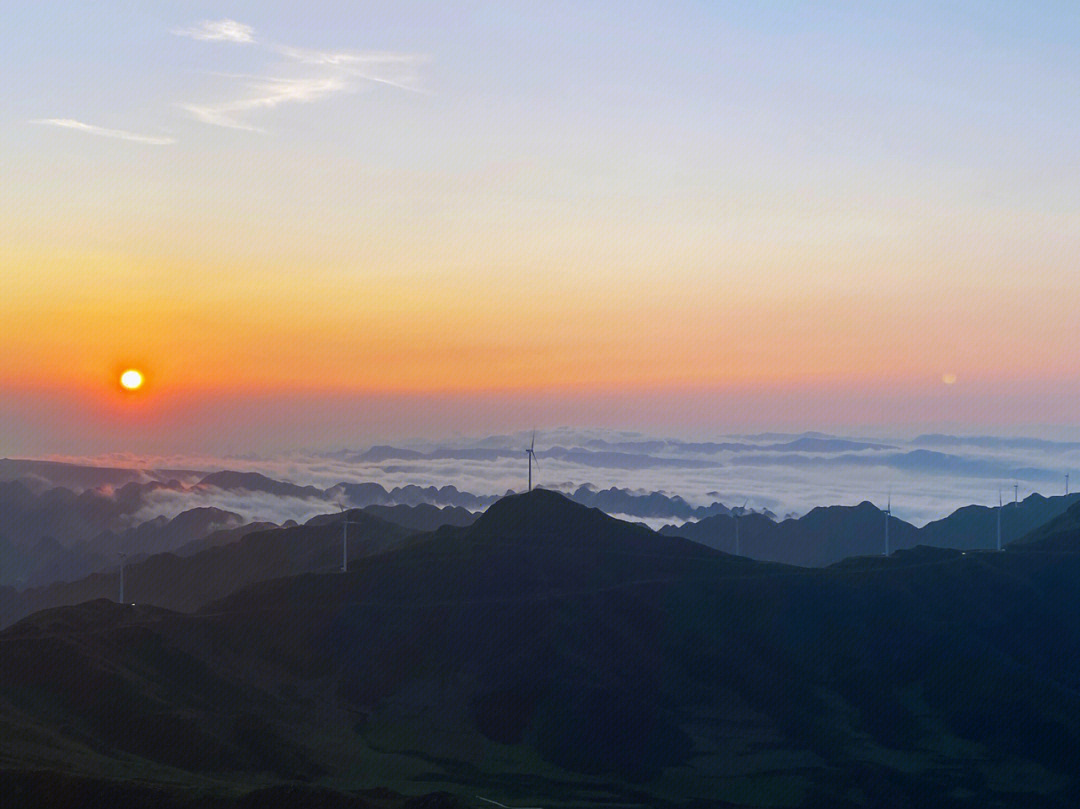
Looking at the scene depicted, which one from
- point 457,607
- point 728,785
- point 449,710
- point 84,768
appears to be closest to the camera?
point 84,768

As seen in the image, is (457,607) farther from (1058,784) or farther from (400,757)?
(1058,784)

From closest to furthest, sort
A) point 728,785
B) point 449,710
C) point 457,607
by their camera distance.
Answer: point 728,785, point 449,710, point 457,607

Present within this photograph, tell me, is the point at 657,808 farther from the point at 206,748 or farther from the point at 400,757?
Result: the point at 206,748

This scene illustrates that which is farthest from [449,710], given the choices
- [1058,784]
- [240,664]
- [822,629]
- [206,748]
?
[1058,784]

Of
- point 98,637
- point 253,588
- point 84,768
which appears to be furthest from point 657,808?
point 253,588

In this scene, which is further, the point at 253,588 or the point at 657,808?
the point at 253,588

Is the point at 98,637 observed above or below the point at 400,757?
above
